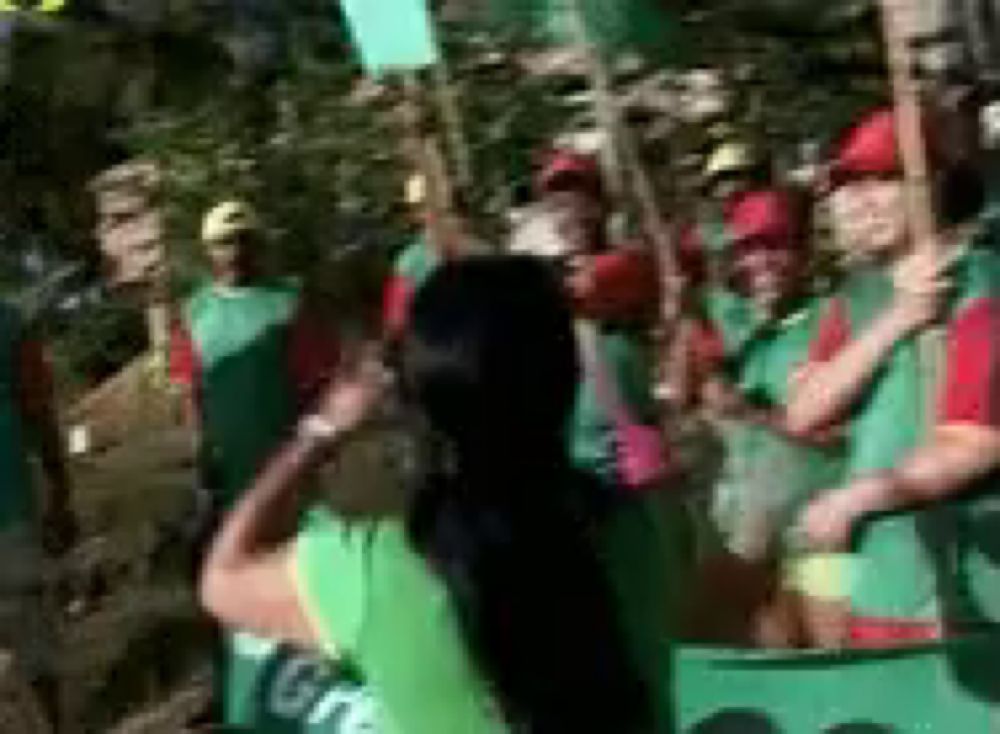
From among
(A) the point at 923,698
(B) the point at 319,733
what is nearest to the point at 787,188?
(A) the point at 923,698

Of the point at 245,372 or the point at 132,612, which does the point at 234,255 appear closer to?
the point at 245,372

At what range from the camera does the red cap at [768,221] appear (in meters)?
4.77

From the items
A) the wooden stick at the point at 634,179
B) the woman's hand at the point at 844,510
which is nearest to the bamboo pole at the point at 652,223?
the wooden stick at the point at 634,179

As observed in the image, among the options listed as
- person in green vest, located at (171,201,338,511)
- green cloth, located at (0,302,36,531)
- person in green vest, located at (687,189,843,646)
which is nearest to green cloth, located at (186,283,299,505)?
person in green vest, located at (171,201,338,511)

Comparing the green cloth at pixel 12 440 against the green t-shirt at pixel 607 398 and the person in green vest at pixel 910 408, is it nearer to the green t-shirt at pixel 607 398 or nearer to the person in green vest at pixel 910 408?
the green t-shirt at pixel 607 398

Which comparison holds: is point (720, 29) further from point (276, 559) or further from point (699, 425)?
point (276, 559)

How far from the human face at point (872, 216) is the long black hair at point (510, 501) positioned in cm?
166

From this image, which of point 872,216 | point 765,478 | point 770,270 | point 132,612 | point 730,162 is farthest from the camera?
point 132,612

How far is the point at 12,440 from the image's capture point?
5816 mm

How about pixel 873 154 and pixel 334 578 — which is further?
pixel 873 154

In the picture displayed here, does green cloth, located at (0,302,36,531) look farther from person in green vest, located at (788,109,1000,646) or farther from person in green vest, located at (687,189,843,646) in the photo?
person in green vest, located at (788,109,1000,646)

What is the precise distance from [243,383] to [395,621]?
367cm

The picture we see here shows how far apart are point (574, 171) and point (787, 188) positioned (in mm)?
576

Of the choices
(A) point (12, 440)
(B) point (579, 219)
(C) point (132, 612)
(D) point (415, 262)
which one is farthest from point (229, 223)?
(C) point (132, 612)
